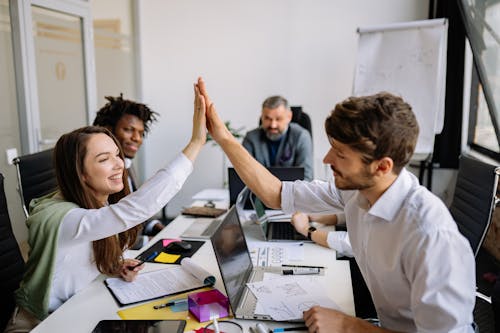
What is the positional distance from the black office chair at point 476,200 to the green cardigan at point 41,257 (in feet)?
5.44

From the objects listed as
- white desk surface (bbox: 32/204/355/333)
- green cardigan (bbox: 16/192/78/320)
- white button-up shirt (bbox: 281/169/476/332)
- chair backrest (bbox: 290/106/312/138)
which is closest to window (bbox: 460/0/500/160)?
chair backrest (bbox: 290/106/312/138)

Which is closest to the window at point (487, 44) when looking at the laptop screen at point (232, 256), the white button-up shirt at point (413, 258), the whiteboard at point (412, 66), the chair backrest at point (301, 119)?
the whiteboard at point (412, 66)

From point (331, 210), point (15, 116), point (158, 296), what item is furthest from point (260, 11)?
point (158, 296)

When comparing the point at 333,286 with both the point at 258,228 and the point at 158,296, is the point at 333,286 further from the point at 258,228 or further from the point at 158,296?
the point at 258,228

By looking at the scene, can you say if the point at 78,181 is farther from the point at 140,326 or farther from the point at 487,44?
the point at 487,44

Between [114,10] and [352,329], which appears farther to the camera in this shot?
[114,10]

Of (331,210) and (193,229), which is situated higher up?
(331,210)

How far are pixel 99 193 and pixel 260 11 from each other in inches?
126

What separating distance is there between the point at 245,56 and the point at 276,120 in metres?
1.46

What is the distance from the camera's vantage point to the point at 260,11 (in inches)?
167

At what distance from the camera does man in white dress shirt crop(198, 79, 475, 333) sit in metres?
1.01

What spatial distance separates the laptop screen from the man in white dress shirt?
0.25 meters

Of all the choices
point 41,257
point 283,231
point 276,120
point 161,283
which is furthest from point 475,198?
point 41,257

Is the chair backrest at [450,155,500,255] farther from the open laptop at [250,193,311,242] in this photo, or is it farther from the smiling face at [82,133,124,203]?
the smiling face at [82,133,124,203]
